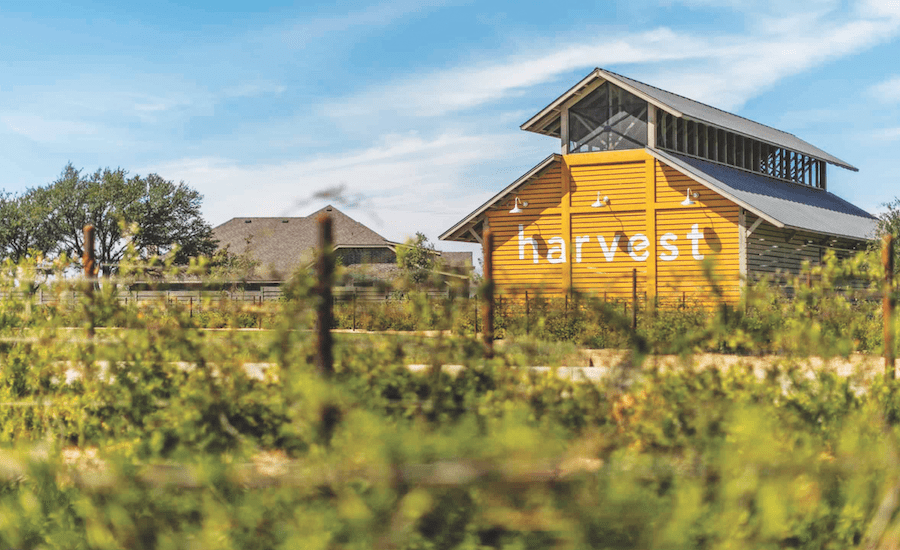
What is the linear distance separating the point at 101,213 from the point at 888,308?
62.8 meters

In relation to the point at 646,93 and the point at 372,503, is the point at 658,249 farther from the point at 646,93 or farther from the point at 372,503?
the point at 372,503

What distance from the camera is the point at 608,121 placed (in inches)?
1126

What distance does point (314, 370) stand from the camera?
458 centimetres

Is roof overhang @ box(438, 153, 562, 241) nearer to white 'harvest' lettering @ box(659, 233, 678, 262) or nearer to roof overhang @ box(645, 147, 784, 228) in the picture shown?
roof overhang @ box(645, 147, 784, 228)

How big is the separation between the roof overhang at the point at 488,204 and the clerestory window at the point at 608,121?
1224mm

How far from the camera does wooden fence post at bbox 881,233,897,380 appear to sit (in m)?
7.38

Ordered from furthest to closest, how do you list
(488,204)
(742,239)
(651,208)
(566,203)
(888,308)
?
(488,204), (566,203), (651,208), (742,239), (888,308)

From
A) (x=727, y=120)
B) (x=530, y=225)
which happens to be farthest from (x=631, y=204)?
(x=727, y=120)

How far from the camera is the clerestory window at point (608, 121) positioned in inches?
1105

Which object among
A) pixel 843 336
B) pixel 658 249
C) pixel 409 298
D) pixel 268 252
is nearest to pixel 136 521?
pixel 409 298

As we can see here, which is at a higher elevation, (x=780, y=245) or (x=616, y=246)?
(x=616, y=246)

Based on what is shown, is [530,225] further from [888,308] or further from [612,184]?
[888,308]

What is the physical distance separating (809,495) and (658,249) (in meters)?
23.4

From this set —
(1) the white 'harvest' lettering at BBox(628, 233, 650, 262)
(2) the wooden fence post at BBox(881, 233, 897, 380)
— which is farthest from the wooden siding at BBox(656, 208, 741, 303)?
(2) the wooden fence post at BBox(881, 233, 897, 380)
